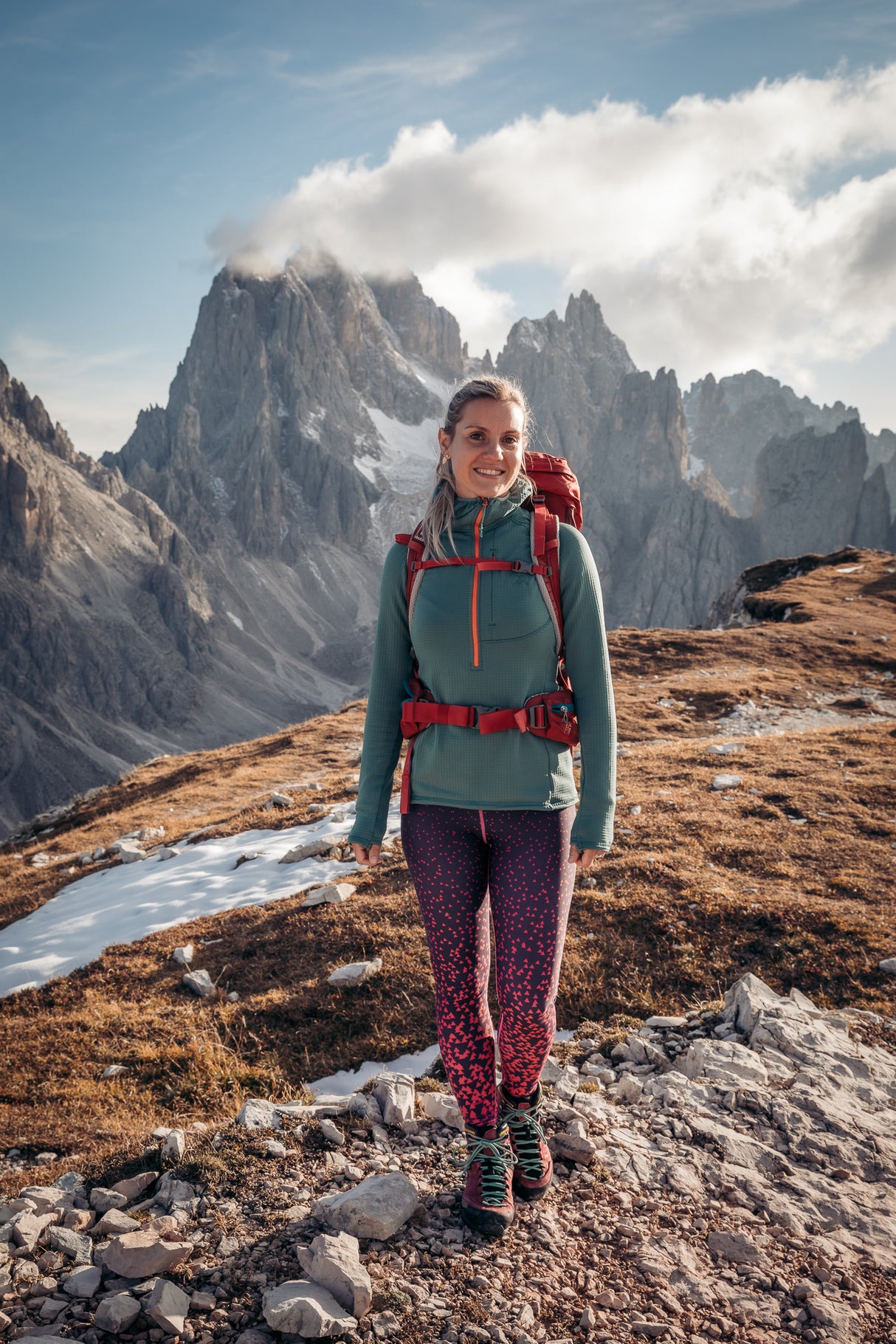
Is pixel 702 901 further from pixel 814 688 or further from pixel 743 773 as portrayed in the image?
pixel 814 688

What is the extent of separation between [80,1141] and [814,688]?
1074 inches

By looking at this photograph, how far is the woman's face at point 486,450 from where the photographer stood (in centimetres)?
361

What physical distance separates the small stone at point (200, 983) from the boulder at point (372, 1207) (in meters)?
4.69

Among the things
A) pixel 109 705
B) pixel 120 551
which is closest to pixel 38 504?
pixel 120 551

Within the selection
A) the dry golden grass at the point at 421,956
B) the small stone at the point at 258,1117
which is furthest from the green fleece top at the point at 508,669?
the dry golden grass at the point at 421,956

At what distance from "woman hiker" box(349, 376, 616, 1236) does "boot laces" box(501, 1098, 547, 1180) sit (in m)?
0.13

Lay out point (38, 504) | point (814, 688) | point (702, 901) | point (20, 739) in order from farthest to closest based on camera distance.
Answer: point (38, 504), point (20, 739), point (814, 688), point (702, 901)

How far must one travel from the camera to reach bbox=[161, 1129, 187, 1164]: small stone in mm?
4293

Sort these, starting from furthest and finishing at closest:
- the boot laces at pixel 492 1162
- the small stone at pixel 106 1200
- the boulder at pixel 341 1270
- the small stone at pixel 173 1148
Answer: the small stone at pixel 173 1148 → the small stone at pixel 106 1200 → the boot laces at pixel 492 1162 → the boulder at pixel 341 1270

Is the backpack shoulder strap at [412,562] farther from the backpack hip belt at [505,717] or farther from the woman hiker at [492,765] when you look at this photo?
the backpack hip belt at [505,717]

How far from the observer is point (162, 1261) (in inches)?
135

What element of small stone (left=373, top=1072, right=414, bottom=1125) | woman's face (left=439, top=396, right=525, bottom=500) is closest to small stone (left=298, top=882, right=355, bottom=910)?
small stone (left=373, top=1072, right=414, bottom=1125)

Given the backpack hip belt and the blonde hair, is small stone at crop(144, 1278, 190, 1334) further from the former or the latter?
the blonde hair

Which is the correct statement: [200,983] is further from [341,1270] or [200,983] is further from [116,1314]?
[341,1270]
